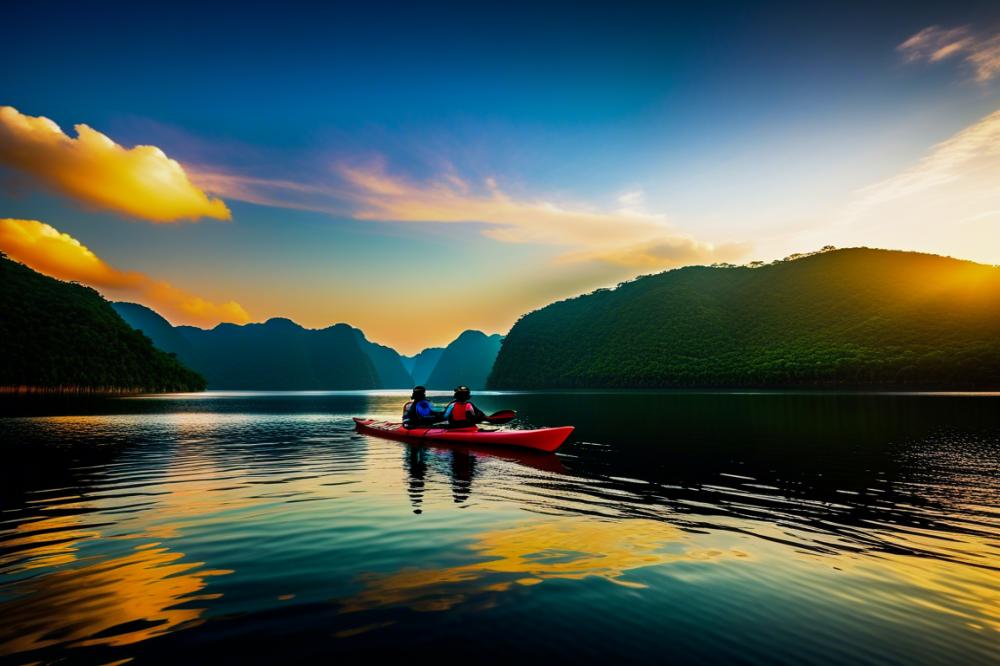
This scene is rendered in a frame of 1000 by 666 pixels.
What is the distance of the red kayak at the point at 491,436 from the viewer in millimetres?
22812

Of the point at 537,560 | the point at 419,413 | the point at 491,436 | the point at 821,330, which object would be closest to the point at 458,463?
the point at 491,436

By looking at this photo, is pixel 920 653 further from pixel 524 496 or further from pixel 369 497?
pixel 369 497

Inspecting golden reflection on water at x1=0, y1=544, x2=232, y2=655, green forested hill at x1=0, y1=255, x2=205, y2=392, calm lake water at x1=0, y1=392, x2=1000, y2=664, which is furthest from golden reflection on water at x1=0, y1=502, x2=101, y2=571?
green forested hill at x1=0, y1=255, x2=205, y2=392

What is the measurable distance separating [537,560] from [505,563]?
23.3 inches

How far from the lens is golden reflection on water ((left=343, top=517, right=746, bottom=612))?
23.7 feet

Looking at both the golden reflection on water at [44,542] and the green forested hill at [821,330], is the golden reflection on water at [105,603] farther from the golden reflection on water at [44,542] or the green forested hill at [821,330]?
the green forested hill at [821,330]

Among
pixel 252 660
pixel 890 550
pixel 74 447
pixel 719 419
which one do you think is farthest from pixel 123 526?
pixel 719 419

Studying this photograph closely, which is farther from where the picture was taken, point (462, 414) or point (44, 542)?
point (462, 414)

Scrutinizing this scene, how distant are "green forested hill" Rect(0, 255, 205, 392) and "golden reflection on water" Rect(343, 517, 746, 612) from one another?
466ft

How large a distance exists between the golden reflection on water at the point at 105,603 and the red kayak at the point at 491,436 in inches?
624

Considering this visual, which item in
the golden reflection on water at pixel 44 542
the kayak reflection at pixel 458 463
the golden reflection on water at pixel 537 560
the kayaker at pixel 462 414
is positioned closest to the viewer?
the golden reflection on water at pixel 537 560

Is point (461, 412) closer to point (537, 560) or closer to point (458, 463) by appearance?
point (458, 463)

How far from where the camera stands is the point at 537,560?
345 inches

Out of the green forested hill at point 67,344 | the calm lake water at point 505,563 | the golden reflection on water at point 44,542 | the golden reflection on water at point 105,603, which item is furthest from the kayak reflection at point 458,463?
the green forested hill at point 67,344
